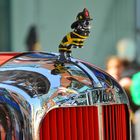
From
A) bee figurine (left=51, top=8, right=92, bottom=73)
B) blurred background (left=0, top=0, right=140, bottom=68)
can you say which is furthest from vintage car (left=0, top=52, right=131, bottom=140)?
blurred background (left=0, top=0, right=140, bottom=68)

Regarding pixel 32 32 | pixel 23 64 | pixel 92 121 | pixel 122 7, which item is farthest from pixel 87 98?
pixel 122 7

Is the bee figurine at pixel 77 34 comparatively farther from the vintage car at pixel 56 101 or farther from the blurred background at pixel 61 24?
the blurred background at pixel 61 24

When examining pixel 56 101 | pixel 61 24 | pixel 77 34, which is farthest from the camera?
pixel 61 24

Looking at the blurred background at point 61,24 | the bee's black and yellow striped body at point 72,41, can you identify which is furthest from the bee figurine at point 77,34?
the blurred background at point 61,24

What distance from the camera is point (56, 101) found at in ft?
12.6

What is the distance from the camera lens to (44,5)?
1180 centimetres

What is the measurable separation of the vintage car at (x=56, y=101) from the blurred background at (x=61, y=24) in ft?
23.7

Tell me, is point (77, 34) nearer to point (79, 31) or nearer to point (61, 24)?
point (79, 31)

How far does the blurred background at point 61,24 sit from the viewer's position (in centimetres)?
1159

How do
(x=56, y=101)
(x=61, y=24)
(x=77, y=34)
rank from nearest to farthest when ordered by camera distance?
(x=56, y=101), (x=77, y=34), (x=61, y=24)

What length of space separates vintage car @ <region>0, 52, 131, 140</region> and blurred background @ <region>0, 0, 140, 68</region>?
7.23 meters

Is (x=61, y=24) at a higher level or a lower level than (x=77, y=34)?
higher

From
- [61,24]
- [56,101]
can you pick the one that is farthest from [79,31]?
[61,24]

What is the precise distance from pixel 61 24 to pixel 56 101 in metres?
7.67
